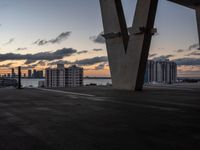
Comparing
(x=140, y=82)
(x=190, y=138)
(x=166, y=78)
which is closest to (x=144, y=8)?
(x=140, y=82)

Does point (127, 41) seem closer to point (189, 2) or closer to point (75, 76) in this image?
point (189, 2)

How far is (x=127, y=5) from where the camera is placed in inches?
1341

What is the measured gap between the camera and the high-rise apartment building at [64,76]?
159750 millimetres

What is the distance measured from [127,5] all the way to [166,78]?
246 ft

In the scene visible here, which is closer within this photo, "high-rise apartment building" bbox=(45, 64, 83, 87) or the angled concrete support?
the angled concrete support

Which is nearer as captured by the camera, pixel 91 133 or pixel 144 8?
pixel 91 133

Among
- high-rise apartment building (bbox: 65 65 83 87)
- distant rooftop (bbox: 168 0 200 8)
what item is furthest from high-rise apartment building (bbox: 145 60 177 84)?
distant rooftop (bbox: 168 0 200 8)

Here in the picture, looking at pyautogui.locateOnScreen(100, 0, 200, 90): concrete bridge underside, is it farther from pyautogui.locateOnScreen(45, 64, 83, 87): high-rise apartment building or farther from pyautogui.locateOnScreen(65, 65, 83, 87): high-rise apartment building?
pyautogui.locateOnScreen(65, 65, 83, 87): high-rise apartment building

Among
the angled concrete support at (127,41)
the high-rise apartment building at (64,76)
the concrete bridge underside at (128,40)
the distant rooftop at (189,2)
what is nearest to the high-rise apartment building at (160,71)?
the high-rise apartment building at (64,76)

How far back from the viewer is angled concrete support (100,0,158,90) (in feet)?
84.4

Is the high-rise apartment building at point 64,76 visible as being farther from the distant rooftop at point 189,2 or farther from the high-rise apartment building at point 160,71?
the distant rooftop at point 189,2

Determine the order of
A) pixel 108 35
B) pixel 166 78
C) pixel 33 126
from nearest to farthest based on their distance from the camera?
pixel 33 126 < pixel 108 35 < pixel 166 78

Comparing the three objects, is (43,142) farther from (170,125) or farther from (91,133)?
(170,125)

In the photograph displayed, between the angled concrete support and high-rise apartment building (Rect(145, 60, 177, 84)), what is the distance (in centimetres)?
6857
